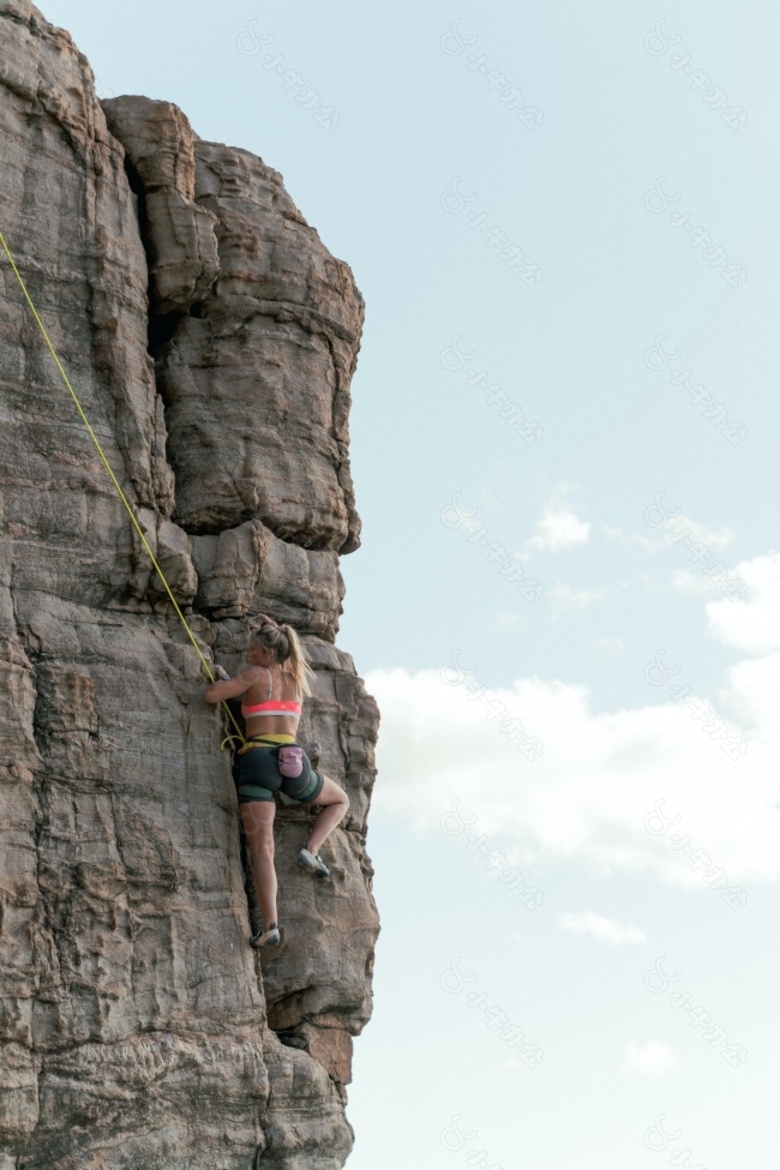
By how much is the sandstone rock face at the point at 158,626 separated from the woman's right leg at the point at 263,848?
16cm

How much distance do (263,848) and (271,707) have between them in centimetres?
123

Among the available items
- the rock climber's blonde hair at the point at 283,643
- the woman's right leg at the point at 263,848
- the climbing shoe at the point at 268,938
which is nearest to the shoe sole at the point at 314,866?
the woman's right leg at the point at 263,848

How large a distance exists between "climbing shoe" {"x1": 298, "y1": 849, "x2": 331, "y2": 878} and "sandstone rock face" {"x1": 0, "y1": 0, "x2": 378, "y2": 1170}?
14cm

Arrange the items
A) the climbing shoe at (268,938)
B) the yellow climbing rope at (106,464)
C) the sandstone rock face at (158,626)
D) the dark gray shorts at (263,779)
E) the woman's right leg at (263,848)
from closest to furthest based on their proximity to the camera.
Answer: the sandstone rock face at (158,626)
the climbing shoe at (268,938)
the woman's right leg at (263,848)
the dark gray shorts at (263,779)
the yellow climbing rope at (106,464)

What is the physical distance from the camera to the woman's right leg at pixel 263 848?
13.1m

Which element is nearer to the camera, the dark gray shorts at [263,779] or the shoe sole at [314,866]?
the dark gray shorts at [263,779]

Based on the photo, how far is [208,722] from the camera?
13.4 meters

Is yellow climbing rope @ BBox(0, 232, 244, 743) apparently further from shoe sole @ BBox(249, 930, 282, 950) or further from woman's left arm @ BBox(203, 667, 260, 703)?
shoe sole @ BBox(249, 930, 282, 950)

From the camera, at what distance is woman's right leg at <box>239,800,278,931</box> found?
1307 cm

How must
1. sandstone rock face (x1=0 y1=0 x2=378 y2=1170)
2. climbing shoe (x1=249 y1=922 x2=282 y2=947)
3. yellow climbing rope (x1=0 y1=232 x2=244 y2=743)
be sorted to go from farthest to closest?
yellow climbing rope (x1=0 y1=232 x2=244 y2=743)
climbing shoe (x1=249 y1=922 x2=282 y2=947)
sandstone rock face (x1=0 y1=0 x2=378 y2=1170)

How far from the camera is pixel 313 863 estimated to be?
1351cm

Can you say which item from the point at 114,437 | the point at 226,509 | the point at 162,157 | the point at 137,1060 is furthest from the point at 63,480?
the point at 137,1060

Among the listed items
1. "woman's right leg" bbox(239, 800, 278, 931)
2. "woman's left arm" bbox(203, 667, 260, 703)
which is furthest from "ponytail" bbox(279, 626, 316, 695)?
"woman's right leg" bbox(239, 800, 278, 931)

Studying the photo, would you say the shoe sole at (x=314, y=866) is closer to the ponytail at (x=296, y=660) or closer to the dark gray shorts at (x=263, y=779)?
the dark gray shorts at (x=263, y=779)
